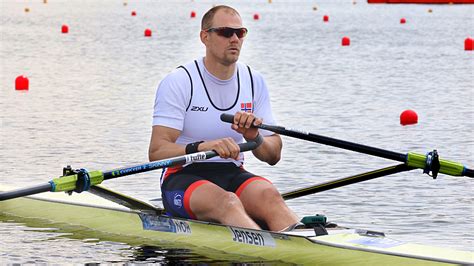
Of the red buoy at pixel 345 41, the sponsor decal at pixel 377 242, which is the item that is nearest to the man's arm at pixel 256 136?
the sponsor decal at pixel 377 242

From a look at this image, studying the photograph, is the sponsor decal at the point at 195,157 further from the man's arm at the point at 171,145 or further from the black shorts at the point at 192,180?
the black shorts at the point at 192,180

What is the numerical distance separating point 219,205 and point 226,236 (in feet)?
0.67

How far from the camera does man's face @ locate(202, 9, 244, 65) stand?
8359mm

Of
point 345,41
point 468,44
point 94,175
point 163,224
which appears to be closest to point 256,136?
point 163,224

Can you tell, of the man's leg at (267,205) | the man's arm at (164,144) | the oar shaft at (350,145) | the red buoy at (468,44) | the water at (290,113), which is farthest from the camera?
the red buoy at (468,44)

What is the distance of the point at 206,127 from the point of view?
8.45 m

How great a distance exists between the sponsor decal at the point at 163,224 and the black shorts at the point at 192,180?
0.19ft

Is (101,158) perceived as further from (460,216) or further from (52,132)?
(460,216)

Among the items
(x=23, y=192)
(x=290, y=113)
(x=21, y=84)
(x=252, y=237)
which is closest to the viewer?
(x=23, y=192)

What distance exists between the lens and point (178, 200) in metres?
8.41

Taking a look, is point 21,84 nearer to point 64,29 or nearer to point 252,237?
point 252,237

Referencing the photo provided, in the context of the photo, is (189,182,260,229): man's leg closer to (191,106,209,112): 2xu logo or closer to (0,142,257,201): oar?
(0,142,257,201): oar

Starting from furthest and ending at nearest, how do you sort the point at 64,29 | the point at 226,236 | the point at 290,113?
1. the point at 64,29
2. the point at 290,113
3. the point at 226,236

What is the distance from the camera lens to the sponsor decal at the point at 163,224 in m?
A: 8.48
